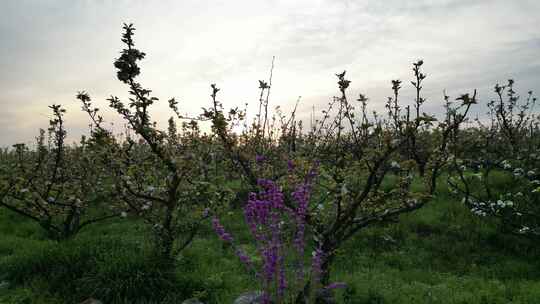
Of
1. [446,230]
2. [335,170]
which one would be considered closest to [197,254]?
[335,170]

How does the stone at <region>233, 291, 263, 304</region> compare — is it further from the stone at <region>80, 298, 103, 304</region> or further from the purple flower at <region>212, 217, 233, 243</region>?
the stone at <region>80, 298, 103, 304</region>

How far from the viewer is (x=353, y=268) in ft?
31.7

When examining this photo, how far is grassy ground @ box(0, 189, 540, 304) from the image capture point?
7.57 m

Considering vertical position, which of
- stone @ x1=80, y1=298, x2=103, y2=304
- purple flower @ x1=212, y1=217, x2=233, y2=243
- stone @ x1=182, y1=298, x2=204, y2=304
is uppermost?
purple flower @ x1=212, y1=217, x2=233, y2=243

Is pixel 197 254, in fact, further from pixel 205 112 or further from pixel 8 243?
pixel 8 243

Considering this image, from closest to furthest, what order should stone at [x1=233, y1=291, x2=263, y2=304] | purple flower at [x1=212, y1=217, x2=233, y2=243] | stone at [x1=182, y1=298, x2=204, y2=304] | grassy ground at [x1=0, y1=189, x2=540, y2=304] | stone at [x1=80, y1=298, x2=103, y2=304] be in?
purple flower at [x1=212, y1=217, x2=233, y2=243] < stone at [x1=233, y1=291, x2=263, y2=304] < stone at [x1=80, y1=298, x2=103, y2=304] < stone at [x1=182, y1=298, x2=204, y2=304] < grassy ground at [x1=0, y1=189, x2=540, y2=304]

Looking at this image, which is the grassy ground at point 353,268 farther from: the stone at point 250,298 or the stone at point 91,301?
the stone at point 250,298

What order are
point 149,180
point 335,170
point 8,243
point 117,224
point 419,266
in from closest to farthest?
1. point 335,170
2. point 149,180
3. point 419,266
4. point 8,243
5. point 117,224

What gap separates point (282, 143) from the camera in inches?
615

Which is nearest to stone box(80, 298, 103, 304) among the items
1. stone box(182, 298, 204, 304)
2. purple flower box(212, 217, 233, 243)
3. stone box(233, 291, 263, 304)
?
stone box(182, 298, 204, 304)

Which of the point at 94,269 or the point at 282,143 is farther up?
the point at 282,143

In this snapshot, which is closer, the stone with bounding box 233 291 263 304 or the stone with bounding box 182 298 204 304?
the stone with bounding box 233 291 263 304

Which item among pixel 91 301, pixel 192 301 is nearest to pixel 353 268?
pixel 192 301

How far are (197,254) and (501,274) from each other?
22.3 ft
